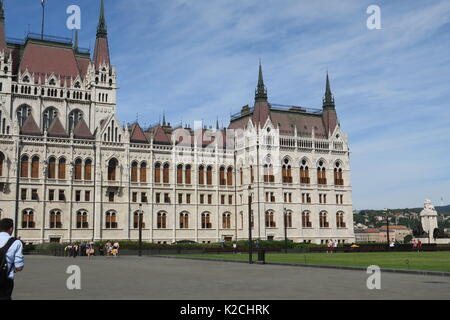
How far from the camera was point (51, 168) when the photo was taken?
70.1m

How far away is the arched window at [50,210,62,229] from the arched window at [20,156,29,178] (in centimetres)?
578

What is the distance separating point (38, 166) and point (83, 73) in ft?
56.7

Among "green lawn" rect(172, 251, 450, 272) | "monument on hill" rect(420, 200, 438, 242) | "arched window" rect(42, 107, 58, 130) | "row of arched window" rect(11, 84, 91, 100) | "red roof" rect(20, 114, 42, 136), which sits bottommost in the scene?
"green lawn" rect(172, 251, 450, 272)

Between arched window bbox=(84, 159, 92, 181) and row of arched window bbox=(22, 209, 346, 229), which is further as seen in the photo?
arched window bbox=(84, 159, 92, 181)

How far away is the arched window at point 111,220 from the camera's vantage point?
2862 inches

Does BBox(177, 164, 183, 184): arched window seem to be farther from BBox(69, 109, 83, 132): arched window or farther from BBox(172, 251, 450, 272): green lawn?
BBox(172, 251, 450, 272): green lawn

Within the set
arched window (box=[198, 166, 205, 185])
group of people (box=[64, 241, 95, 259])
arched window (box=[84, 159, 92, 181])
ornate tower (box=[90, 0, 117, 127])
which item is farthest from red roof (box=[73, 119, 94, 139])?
group of people (box=[64, 241, 95, 259])

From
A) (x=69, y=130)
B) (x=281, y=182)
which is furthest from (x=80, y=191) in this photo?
(x=281, y=182)

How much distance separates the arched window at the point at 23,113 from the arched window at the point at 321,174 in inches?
1704

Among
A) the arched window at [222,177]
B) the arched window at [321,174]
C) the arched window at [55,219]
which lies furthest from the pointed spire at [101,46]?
the arched window at [321,174]

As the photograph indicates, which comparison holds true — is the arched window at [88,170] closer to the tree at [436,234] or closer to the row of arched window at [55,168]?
the row of arched window at [55,168]

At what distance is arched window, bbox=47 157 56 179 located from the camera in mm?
69875

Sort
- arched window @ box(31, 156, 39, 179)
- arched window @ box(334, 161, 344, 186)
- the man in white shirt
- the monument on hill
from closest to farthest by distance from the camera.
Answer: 1. the man in white shirt
2. arched window @ box(31, 156, 39, 179)
3. the monument on hill
4. arched window @ box(334, 161, 344, 186)
